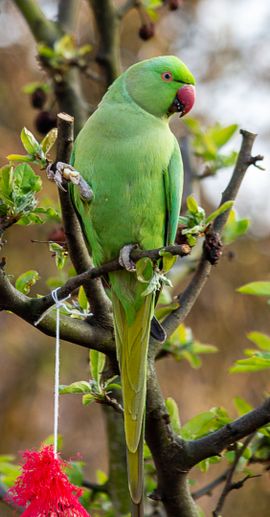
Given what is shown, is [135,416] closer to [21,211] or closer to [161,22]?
[21,211]

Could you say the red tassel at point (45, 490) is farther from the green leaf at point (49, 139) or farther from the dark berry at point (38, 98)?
the dark berry at point (38, 98)

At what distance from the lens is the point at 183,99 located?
6.42 ft

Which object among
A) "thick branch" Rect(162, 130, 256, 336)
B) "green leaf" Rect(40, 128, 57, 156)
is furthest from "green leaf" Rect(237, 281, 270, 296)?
"green leaf" Rect(40, 128, 57, 156)

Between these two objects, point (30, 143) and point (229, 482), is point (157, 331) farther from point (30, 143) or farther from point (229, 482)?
point (30, 143)

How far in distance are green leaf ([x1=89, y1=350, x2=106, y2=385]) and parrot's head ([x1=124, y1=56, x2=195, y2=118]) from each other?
0.67 m

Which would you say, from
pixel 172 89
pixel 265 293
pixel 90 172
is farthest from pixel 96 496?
pixel 172 89

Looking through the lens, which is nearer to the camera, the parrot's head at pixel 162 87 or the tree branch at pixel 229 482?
the tree branch at pixel 229 482

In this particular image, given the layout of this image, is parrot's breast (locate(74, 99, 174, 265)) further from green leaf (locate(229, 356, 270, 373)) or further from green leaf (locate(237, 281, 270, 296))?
green leaf (locate(229, 356, 270, 373))

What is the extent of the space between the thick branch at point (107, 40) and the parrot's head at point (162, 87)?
2.30 feet

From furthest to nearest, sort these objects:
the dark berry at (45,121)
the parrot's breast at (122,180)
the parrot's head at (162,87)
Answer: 1. the dark berry at (45,121)
2. the parrot's head at (162,87)
3. the parrot's breast at (122,180)

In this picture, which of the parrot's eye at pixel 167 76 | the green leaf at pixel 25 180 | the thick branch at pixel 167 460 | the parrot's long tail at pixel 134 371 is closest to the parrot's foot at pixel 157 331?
the parrot's long tail at pixel 134 371

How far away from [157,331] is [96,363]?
0.54 ft

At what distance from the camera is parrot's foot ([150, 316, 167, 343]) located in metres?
1.72

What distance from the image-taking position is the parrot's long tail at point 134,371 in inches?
62.3
